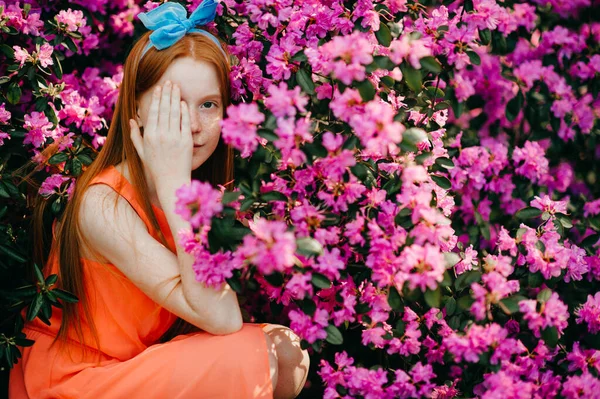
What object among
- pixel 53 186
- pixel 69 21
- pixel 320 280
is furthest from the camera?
pixel 69 21

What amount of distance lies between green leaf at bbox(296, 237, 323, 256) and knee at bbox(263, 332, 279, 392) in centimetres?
44

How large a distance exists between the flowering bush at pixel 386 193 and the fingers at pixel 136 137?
0.30 meters

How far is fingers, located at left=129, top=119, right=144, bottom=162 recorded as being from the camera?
2.01 m

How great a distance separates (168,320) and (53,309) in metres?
0.35

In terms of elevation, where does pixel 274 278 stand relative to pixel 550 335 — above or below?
above

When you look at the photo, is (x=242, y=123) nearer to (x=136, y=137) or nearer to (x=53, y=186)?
(x=136, y=137)

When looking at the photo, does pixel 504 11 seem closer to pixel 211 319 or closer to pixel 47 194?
pixel 211 319

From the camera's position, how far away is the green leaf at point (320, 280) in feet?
5.59

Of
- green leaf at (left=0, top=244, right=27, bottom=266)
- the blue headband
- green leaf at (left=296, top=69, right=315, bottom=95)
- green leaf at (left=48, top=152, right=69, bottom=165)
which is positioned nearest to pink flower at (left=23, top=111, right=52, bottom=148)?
green leaf at (left=48, top=152, right=69, bottom=165)

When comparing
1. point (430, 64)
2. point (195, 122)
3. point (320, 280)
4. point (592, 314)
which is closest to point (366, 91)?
point (430, 64)

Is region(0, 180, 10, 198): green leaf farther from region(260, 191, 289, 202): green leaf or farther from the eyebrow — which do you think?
region(260, 191, 289, 202): green leaf

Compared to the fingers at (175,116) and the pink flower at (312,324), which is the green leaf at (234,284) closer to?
the pink flower at (312,324)

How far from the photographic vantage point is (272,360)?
1.97 m

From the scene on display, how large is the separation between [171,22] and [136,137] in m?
0.34
